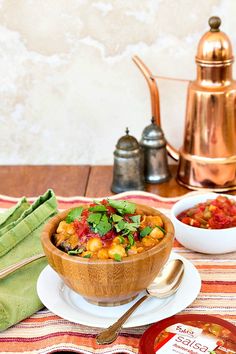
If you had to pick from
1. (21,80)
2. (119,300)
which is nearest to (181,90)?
(21,80)

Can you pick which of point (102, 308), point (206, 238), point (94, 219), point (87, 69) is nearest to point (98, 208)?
point (94, 219)

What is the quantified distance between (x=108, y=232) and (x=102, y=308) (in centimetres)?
11

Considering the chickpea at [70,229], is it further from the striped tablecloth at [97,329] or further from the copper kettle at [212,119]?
the copper kettle at [212,119]

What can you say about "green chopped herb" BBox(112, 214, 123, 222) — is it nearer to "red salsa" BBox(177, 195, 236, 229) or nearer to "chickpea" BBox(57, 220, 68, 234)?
"chickpea" BBox(57, 220, 68, 234)

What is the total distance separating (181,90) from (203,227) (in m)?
0.55

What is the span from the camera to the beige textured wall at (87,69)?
4.82 ft

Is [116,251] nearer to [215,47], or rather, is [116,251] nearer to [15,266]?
[15,266]

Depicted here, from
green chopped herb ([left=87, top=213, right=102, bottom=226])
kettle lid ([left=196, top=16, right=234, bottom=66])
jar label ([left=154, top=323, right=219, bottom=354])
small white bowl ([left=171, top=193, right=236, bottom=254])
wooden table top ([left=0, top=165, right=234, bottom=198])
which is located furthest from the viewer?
wooden table top ([left=0, top=165, right=234, bottom=198])

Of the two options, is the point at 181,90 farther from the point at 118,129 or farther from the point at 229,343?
the point at 229,343

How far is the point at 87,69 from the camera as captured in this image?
1516mm

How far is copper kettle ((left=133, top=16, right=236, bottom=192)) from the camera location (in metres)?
1.30

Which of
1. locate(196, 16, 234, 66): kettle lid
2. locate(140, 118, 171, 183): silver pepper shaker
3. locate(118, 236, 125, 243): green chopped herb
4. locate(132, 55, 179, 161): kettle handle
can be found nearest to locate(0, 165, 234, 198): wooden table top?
locate(140, 118, 171, 183): silver pepper shaker

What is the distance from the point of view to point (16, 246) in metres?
1.00

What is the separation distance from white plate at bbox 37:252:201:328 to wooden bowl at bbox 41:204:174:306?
18 millimetres
